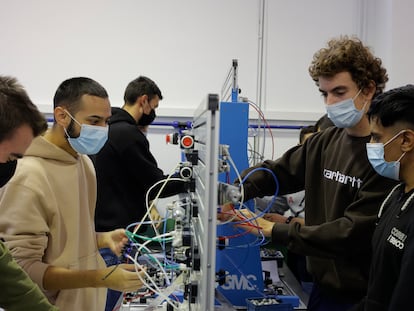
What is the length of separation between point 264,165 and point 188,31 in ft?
7.56

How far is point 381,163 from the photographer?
47.5 inches

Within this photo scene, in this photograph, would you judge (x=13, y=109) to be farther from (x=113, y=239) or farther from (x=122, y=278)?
(x=113, y=239)

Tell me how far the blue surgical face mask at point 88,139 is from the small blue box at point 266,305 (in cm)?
134

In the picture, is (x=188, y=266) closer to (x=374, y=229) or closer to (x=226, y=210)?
(x=226, y=210)

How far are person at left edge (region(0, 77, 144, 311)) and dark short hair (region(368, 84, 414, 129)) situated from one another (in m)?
0.93

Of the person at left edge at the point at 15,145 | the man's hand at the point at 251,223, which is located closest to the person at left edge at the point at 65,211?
the person at left edge at the point at 15,145

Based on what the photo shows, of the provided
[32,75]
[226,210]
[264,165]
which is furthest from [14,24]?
[226,210]

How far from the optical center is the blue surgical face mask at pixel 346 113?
55.9 inches

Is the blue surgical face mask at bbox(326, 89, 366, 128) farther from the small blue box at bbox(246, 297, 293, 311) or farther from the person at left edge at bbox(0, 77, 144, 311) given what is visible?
the small blue box at bbox(246, 297, 293, 311)

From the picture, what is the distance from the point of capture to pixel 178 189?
2084 millimetres

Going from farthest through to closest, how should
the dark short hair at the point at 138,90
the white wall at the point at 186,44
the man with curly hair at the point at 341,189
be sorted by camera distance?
the white wall at the point at 186,44, the dark short hair at the point at 138,90, the man with curly hair at the point at 341,189

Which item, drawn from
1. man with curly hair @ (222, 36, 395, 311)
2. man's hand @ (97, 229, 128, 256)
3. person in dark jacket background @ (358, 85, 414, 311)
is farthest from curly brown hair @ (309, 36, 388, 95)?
man's hand @ (97, 229, 128, 256)

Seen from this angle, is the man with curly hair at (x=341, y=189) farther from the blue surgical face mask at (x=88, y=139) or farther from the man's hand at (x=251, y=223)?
the blue surgical face mask at (x=88, y=139)

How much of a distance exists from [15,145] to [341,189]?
109cm
